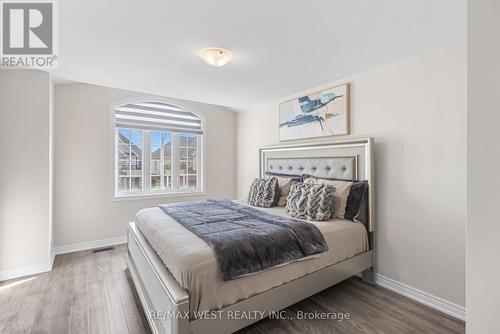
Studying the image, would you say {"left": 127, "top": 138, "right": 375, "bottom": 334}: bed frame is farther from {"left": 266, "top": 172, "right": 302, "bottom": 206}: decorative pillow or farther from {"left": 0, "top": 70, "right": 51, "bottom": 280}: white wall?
{"left": 0, "top": 70, "right": 51, "bottom": 280}: white wall

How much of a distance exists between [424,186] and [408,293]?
1029 mm

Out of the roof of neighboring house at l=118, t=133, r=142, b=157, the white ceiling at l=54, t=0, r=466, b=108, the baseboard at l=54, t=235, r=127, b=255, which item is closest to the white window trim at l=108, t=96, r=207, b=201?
the roof of neighboring house at l=118, t=133, r=142, b=157

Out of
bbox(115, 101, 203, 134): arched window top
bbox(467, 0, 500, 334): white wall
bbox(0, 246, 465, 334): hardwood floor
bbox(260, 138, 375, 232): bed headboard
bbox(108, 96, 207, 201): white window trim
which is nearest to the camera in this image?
bbox(467, 0, 500, 334): white wall

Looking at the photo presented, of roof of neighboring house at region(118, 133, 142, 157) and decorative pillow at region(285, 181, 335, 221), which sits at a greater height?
roof of neighboring house at region(118, 133, 142, 157)

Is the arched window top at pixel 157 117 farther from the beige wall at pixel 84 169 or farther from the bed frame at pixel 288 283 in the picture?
the bed frame at pixel 288 283

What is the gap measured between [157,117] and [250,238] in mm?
3098

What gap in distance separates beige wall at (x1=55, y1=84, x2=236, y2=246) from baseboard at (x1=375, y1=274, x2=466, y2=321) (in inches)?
137

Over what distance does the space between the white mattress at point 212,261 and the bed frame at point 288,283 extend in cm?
5

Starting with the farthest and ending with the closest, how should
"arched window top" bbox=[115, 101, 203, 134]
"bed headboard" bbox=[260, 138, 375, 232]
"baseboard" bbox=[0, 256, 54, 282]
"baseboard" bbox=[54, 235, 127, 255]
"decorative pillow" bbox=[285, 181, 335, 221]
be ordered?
"arched window top" bbox=[115, 101, 203, 134] → "baseboard" bbox=[54, 235, 127, 255] → "baseboard" bbox=[0, 256, 54, 282] → "bed headboard" bbox=[260, 138, 375, 232] → "decorative pillow" bbox=[285, 181, 335, 221]

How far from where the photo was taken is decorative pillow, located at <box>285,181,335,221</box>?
2320mm

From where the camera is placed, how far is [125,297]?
2.20 m

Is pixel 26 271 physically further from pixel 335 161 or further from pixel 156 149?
pixel 335 161

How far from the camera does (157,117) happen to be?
3.99 meters

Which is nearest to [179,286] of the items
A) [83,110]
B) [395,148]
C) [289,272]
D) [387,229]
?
[289,272]
